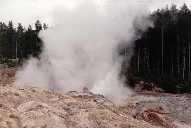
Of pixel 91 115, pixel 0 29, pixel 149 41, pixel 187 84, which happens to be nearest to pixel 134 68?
pixel 149 41

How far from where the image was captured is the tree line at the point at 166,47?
75.5m

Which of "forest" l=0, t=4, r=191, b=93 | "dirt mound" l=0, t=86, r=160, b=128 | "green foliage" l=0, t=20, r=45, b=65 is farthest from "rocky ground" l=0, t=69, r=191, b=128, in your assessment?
"green foliage" l=0, t=20, r=45, b=65

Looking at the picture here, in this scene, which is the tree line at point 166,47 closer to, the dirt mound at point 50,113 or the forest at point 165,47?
the forest at point 165,47

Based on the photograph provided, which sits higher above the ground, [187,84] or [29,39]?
[29,39]

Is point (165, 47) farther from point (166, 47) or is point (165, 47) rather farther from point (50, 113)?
point (50, 113)

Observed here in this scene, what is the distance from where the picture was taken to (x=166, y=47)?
77625 mm

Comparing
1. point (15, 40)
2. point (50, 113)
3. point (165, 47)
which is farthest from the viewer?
point (15, 40)

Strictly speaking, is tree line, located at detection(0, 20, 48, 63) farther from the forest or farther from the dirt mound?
the dirt mound

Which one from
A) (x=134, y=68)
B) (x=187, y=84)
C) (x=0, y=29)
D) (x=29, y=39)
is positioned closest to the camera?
(x=187, y=84)

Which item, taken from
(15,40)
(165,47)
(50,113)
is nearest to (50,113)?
(50,113)

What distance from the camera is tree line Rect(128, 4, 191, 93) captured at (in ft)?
248

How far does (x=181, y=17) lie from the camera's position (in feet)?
253

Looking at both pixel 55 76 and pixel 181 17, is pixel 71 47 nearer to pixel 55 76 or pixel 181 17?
pixel 55 76

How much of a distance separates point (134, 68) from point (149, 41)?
6640 mm
